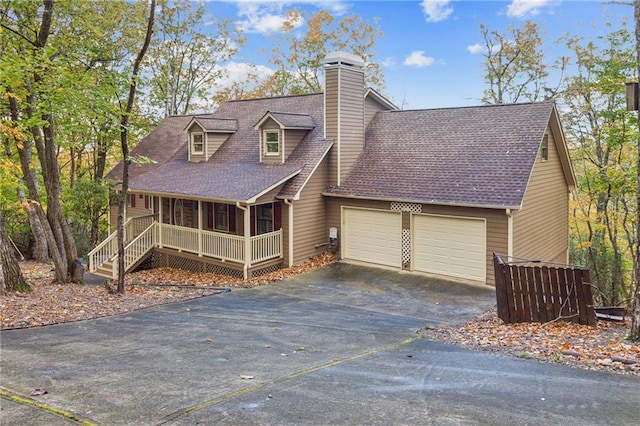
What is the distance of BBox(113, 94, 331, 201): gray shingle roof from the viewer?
16.5 m

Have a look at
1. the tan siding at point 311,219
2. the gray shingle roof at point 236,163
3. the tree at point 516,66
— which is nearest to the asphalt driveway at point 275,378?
the tan siding at point 311,219

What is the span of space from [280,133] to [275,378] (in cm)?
1264

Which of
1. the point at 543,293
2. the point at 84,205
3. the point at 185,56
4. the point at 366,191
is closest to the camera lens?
the point at 543,293

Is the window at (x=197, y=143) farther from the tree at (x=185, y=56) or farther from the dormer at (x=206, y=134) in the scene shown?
the tree at (x=185, y=56)

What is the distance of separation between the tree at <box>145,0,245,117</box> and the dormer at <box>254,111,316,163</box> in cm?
1551

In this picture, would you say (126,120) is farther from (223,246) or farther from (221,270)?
(221,270)

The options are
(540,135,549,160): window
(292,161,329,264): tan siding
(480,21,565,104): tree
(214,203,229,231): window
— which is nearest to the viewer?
(540,135,549,160): window

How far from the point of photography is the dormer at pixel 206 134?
20812 millimetres

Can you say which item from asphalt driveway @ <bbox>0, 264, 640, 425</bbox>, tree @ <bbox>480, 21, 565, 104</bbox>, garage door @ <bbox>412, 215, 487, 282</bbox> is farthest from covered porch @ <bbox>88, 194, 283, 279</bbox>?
tree @ <bbox>480, 21, 565, 104</bbox>

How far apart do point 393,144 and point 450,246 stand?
4.77m

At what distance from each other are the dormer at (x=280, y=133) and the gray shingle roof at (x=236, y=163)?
10.4 inches

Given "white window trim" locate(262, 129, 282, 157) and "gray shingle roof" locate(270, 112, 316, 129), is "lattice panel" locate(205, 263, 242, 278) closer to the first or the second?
"white window trim" locate(262, 129, 282, 157)

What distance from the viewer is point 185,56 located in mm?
32562

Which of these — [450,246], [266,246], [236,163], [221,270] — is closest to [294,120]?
[236,163]
